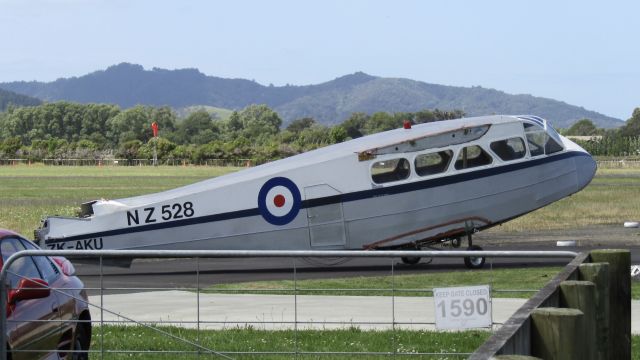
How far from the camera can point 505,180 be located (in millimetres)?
24516

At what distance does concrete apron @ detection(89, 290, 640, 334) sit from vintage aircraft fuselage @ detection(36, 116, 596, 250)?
5.75 m

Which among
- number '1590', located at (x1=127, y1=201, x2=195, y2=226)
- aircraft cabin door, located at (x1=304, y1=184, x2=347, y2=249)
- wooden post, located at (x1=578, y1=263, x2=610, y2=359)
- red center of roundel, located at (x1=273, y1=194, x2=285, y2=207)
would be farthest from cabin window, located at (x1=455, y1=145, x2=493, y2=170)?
→ wooden post, located at (x1=578, y1=263, x2=610, y2=359)

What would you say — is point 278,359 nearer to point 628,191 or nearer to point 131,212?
point 131,212

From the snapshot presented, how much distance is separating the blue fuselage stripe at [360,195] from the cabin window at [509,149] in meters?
0.19

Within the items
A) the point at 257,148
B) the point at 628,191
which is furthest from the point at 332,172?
the point at 257,148

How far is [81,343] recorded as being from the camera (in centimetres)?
1112

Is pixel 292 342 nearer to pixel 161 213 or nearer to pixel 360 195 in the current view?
pixel 161 213

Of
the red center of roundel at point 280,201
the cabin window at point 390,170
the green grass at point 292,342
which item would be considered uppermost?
the cabin window at point 390,170

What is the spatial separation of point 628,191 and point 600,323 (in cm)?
5981

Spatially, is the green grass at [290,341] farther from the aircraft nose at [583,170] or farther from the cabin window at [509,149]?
the aircraft nose at [583,170]

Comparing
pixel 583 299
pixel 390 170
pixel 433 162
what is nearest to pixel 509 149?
pixel 433 162

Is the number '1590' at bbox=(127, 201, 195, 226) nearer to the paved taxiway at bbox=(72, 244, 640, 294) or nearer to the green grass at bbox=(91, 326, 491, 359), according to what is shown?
the paved taxiway at bbox=(72, 244, 640, 294)

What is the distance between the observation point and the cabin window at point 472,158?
79.3 ft

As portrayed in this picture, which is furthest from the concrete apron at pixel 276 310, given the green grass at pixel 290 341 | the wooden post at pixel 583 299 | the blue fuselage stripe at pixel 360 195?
the wooden post at pixel 583 299
